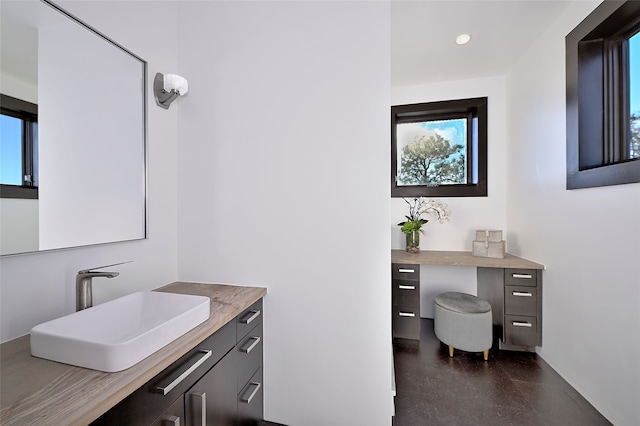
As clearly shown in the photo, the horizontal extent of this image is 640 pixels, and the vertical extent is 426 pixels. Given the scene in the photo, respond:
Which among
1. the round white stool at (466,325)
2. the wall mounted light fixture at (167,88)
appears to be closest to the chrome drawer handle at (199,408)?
the wall mounted light fixture at (167,88)

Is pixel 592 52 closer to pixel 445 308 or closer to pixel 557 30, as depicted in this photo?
pixel 557 30

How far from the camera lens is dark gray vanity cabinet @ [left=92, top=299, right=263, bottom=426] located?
75 cm

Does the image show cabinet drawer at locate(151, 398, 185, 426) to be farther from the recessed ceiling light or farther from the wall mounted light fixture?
the recessed ceiling light

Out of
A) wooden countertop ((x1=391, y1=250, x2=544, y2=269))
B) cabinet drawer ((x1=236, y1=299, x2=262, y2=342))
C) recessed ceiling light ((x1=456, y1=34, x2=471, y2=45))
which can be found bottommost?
cabinet drawer ((x1=236, y1=299, x2=262, y2=342))

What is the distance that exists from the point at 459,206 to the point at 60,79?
314 cm

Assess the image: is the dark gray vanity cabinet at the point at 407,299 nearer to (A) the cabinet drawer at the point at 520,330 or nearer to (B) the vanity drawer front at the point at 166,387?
(A) the cabinet drawer at the point at 520,330

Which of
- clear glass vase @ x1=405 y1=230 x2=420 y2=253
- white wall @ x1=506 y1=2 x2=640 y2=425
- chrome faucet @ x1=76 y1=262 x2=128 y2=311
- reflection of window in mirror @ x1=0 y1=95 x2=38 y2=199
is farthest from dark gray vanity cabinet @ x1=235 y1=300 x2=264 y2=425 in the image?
white wall @ x1=506 y1=2 x2=640 y2=425

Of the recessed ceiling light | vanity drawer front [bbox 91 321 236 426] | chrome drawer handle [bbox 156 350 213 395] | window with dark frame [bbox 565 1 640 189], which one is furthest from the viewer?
the recessed ceiling light

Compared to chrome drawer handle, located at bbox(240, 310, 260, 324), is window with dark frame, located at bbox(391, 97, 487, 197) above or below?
above

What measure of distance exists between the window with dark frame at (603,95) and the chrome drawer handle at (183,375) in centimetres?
225

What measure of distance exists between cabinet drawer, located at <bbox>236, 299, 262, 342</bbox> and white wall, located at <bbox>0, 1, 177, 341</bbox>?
60cm

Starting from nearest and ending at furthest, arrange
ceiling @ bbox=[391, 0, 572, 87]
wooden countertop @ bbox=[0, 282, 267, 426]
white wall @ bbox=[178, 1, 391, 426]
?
wooden countertop @ bbox=[0, 282, 267, 426], white wall @ bbox=[178, 1, 391, 426], ceiling @ bbox=[391, 0, 572, 87]

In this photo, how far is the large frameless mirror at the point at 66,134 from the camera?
898 mm

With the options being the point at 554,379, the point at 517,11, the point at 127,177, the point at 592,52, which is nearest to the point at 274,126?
the point at 127,177
